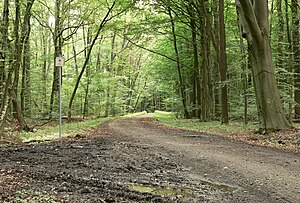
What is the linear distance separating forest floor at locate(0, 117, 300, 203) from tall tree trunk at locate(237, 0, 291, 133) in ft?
14.8

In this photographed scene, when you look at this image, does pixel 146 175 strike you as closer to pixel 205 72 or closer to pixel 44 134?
pixel 44 134

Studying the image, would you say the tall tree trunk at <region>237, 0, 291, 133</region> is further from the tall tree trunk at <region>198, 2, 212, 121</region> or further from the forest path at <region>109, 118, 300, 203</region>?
the tall tree trunk at <region>198, 2, 212, 121</region>

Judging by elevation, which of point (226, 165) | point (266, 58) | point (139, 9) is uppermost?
point (139, 9)

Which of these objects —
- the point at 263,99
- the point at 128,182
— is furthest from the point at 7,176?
the point at 263,99

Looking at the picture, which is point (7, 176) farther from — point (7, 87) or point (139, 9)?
point (139, 9)

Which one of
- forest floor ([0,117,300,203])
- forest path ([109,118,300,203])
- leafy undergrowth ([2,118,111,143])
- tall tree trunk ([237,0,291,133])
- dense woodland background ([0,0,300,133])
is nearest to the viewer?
forest floor ([0,117,300,203])

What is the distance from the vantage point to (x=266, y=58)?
43.2ft

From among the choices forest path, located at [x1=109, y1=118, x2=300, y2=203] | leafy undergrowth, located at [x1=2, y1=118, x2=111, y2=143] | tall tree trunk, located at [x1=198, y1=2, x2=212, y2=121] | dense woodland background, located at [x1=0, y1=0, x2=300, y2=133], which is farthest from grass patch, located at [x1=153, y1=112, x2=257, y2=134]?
leafy undergrowth, located at [x1=2, y1=118, x2=111, y2=143]

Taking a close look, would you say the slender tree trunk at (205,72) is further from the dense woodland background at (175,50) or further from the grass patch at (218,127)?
the grass patch at (218,127)

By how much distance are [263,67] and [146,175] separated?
940cm

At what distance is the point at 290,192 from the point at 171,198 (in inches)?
71.8

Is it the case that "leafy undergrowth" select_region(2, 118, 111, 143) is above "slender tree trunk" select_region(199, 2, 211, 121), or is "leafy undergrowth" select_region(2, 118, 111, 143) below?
below

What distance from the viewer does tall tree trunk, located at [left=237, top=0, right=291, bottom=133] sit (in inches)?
500

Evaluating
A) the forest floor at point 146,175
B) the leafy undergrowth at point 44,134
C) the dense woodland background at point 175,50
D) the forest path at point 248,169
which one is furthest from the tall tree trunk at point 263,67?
the leafy undergrowth at point 44,134
